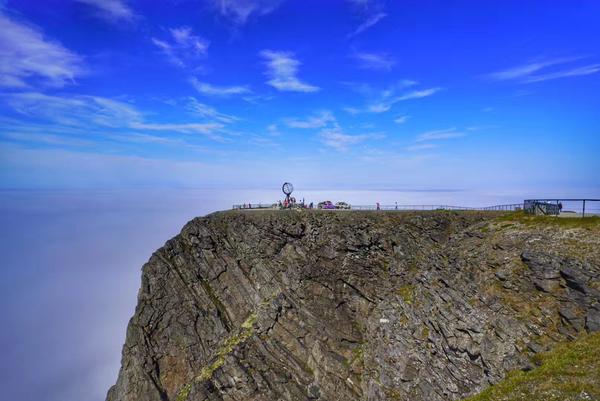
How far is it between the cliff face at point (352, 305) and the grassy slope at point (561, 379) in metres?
2.72

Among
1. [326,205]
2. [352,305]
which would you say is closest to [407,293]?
[352,305]

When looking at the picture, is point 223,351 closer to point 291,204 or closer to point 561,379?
point 291,204

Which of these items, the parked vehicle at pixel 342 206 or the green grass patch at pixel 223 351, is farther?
the parked vehicle at pixel 342 206

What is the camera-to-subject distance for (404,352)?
36594 mm

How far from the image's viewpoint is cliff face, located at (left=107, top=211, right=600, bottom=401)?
3117 centimetres

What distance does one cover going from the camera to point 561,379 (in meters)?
20.6

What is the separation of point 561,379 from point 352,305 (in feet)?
82.5

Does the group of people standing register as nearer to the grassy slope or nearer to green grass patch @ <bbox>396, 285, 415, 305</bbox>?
green grass patch @ <bbox>396, 285, 415, 305</bbox>

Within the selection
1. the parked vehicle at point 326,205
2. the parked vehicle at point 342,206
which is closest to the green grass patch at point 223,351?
the parked vehicle at point 326,205

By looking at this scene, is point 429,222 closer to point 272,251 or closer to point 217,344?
point 272,251

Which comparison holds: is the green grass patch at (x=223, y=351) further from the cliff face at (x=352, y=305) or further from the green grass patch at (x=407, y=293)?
the green grass patch at (x=407, y=293)

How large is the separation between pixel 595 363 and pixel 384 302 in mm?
22556

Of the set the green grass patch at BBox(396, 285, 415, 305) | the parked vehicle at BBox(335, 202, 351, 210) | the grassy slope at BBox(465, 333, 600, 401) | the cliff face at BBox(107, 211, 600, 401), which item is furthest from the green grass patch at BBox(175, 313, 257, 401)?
the grassy slope at BBox(465, 333, 600, 401)

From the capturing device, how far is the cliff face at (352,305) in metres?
31.2
